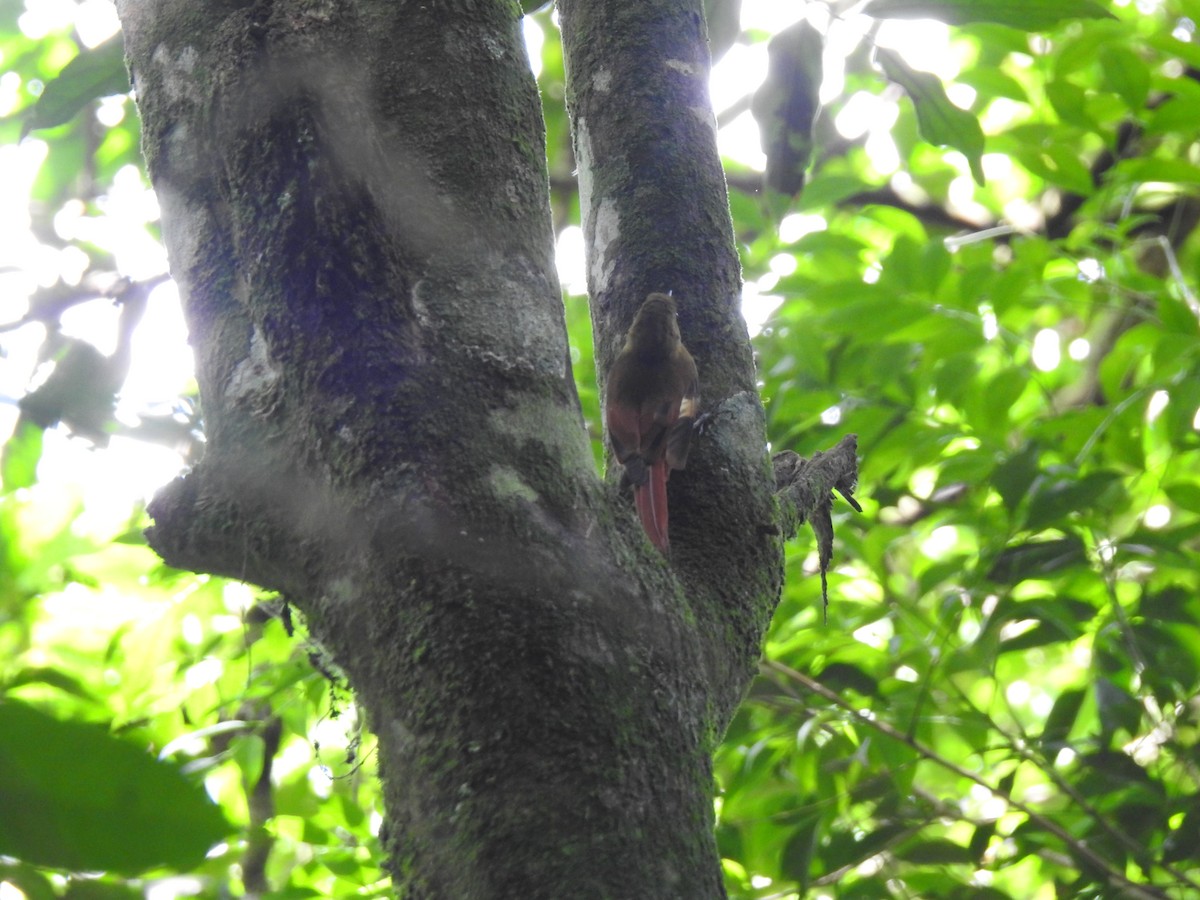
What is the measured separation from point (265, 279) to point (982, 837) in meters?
2.28

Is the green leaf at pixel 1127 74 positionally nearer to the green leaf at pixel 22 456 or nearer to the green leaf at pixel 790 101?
the green leaf at pixel 790 101

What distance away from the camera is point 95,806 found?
40 cm

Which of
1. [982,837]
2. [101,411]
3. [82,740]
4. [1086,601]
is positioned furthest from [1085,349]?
[82,740]

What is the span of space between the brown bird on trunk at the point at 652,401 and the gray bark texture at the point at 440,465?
41 millimetres

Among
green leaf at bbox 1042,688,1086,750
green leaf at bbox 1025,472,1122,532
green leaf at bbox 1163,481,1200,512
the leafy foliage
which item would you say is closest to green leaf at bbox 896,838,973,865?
the leafy foliage

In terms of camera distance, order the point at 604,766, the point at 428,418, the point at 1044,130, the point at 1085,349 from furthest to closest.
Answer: the point at 1085,349 < the point at 1044,130 < the point at 428,418 < the point at 604,766

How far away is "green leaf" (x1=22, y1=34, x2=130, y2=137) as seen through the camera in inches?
88.7

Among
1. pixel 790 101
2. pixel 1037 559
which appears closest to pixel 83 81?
pixel 790 101

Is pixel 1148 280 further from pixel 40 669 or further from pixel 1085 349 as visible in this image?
pixel 40 669

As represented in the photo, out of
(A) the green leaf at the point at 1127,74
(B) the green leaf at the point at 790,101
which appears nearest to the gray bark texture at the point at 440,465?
(B) the green leaf at the point at 790,101

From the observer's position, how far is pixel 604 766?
104cm

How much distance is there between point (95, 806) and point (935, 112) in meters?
2.20

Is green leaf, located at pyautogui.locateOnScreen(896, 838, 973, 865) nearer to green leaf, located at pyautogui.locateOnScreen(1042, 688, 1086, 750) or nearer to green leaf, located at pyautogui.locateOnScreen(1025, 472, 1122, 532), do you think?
green leaf, located at pyautogui.locateOnScreen(1042, 688, 1086, 750)

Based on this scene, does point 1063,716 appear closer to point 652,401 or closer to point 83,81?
point 652,401
